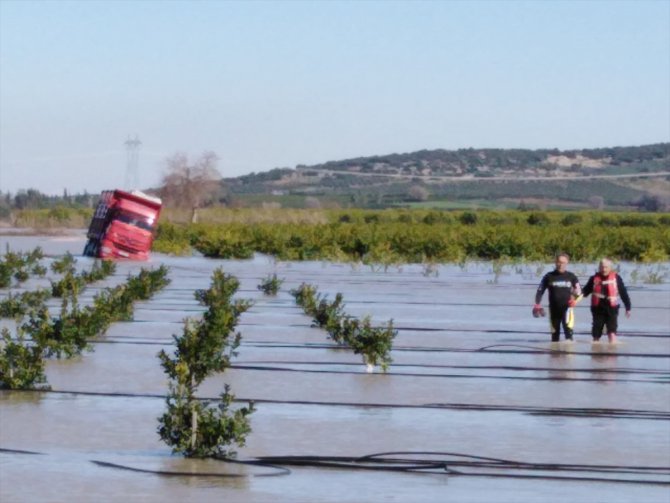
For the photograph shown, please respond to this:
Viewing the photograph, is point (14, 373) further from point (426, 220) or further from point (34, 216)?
point (34, 216)

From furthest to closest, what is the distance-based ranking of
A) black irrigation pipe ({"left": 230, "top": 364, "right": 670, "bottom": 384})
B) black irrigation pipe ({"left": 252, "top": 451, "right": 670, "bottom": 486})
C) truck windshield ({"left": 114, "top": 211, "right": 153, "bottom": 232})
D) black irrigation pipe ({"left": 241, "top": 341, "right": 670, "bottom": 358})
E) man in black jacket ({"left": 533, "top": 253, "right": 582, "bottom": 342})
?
1. truck windshield ({"left": 114, "top": 211, "right": 153, "bottom": 232})
2. man in black jacket ({"left": 533, "top": 253, "right": 582, "bottom": 342})
3. black irrigation pipe ({"left": 241, "top": 341, "right": 670, "bottom": 358})
4. black irrigation pipe ({"left": 230, "top": 364, "right": 670, "bottom": 384})
5. black irrigation pipe ({"left": 252, "top": 451, "right": 670, "bottom": 486})

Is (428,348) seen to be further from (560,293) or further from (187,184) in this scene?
(187,184)

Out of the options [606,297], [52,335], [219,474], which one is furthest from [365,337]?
[219,474]

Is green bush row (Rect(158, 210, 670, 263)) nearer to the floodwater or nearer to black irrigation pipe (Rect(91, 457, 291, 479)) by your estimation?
the floodwater

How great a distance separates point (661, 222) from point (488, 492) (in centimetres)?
6806

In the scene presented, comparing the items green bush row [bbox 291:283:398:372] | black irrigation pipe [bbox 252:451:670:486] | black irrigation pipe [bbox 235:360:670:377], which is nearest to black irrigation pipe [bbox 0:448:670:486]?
black irrigation pipe [bbox 252:451:670:486]

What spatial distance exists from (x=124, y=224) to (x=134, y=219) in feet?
1.05

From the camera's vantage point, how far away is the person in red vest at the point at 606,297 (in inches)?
728

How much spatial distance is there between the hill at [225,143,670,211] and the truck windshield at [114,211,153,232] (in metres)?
75.6

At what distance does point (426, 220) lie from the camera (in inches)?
3118

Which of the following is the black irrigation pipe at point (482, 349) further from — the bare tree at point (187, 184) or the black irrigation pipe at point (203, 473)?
the bare tree at point (187, 184)

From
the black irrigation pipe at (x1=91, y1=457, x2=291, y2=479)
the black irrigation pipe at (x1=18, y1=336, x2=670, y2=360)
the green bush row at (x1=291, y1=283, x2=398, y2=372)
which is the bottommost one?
the black irrigation pipe at (x1=91, y1=457, x2=291, y2=479)

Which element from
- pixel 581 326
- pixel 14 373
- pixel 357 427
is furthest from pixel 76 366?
pixel 581 326

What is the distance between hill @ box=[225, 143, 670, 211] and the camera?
133 metres
